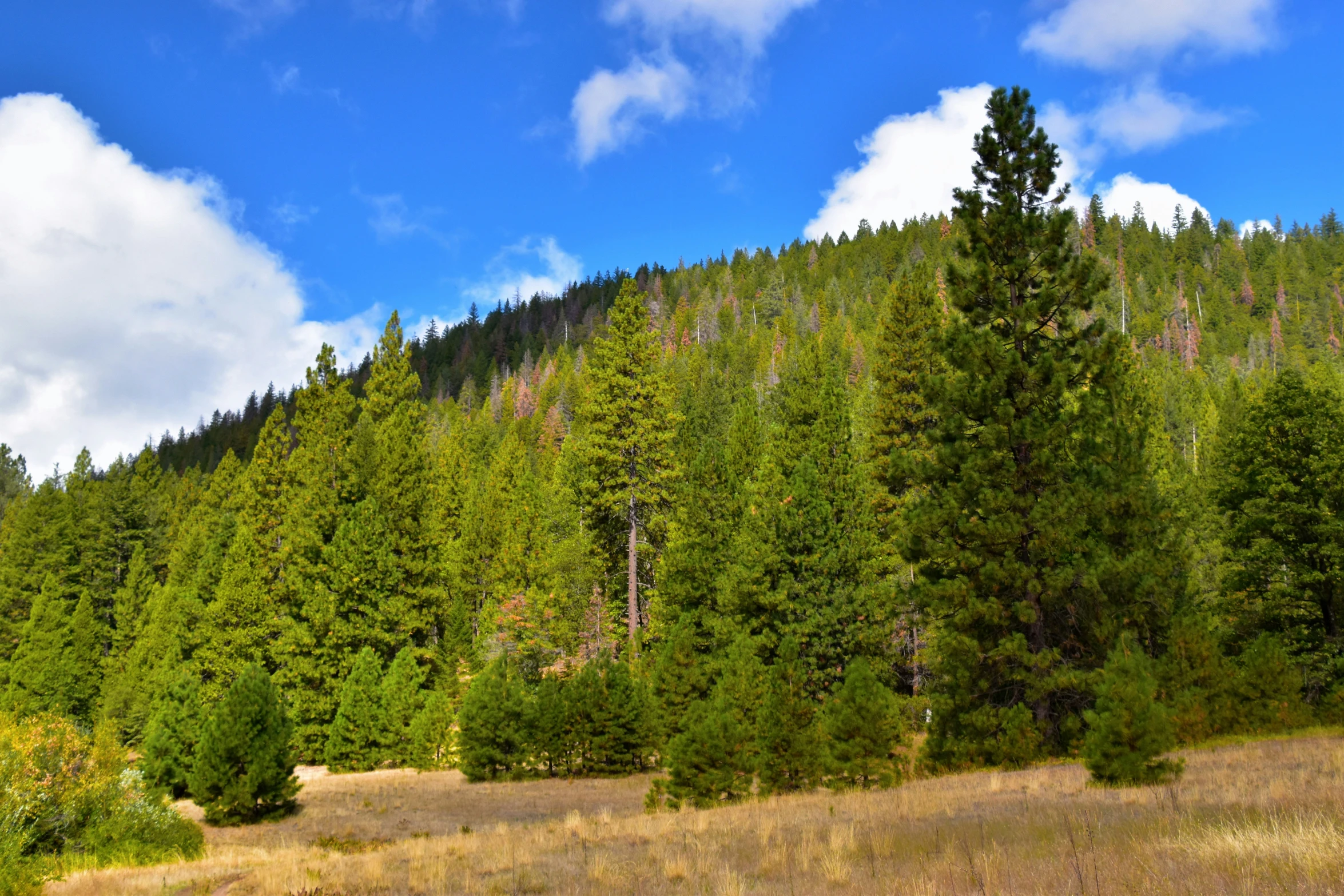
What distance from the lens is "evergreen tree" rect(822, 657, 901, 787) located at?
→ 57.0 feet

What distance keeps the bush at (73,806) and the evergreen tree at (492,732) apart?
1208 centimetres

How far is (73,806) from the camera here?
573 inches

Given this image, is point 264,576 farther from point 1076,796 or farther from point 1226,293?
point 1226,293

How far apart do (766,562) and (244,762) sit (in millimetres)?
17652

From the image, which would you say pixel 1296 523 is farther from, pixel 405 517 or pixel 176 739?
pixel 176 739

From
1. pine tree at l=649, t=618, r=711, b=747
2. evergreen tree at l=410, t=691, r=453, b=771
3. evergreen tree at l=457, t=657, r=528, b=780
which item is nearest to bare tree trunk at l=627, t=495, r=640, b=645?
pine tree at l=649, t=618, r=711, b=747

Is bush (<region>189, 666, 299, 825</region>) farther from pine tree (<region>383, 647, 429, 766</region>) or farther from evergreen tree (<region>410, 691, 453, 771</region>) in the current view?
pine tree (<region>383, 647, 429, 766</region>)

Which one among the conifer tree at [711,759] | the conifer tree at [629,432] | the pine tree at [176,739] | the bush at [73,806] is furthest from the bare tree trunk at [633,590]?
the bush at [73,806]

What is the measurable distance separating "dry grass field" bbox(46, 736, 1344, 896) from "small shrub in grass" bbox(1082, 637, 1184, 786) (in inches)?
19.1

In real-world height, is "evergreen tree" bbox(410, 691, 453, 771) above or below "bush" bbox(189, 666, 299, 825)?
below

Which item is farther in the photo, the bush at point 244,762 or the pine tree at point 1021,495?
the bush at point 244,762

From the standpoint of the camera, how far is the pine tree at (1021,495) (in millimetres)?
19234

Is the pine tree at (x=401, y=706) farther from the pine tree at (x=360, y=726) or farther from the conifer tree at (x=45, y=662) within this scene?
the conifer tree at (x=45, y=662)

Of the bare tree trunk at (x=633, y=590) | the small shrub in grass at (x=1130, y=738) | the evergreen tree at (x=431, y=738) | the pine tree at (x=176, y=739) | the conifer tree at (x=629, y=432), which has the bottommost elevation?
the evergreen tree at (x=431, y=738)
